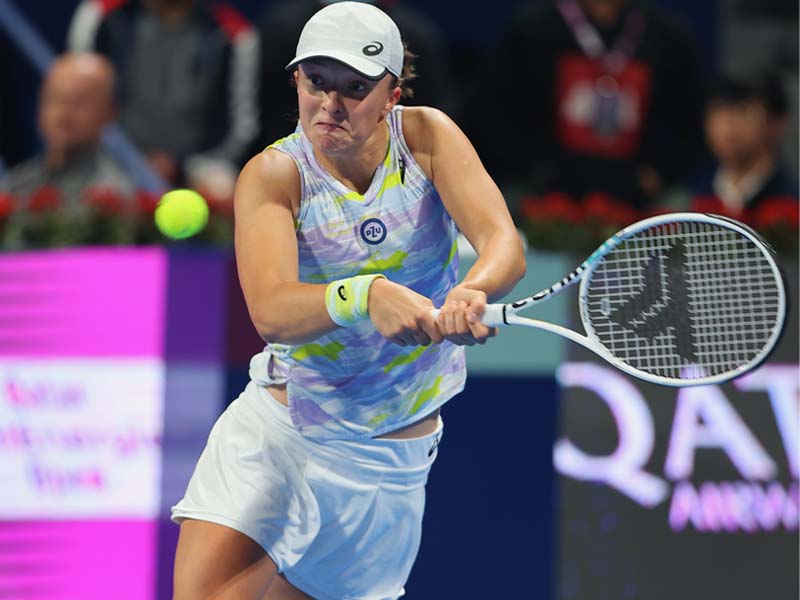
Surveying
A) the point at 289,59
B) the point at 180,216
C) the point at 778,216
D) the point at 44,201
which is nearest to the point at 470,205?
the point at 180,216

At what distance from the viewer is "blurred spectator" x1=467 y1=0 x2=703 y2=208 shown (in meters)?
7.39

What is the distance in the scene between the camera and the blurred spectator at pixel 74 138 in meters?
6.82

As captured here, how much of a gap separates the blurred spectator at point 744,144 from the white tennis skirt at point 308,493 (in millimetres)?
3417

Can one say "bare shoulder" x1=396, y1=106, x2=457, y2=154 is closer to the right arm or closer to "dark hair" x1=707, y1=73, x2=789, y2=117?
the right arm

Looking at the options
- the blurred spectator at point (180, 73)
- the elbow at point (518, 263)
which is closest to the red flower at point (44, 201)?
the blurred spectator at point (180, 73)

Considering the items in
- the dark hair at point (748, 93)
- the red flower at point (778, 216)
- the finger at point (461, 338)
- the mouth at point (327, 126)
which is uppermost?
the mouth at point (327, 126)

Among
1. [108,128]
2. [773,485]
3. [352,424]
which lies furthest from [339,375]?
[108,128]

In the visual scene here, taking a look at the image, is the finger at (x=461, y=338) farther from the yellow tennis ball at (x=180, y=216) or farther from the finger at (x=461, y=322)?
the yellow tennis ball at (x=180, y=216)

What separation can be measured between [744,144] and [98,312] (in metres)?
3.28

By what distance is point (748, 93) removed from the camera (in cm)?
750

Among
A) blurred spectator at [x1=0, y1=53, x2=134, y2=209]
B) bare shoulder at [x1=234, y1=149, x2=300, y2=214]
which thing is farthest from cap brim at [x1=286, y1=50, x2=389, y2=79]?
blurred spectator at [x1=0, y1=53, x2=134, y2=209]

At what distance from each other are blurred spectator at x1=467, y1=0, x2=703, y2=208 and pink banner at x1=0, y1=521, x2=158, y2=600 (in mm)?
2665

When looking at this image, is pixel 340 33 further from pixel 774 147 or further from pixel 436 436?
pixel 774 147

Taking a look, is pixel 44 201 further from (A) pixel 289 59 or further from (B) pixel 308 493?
(B) pixel 308 493
